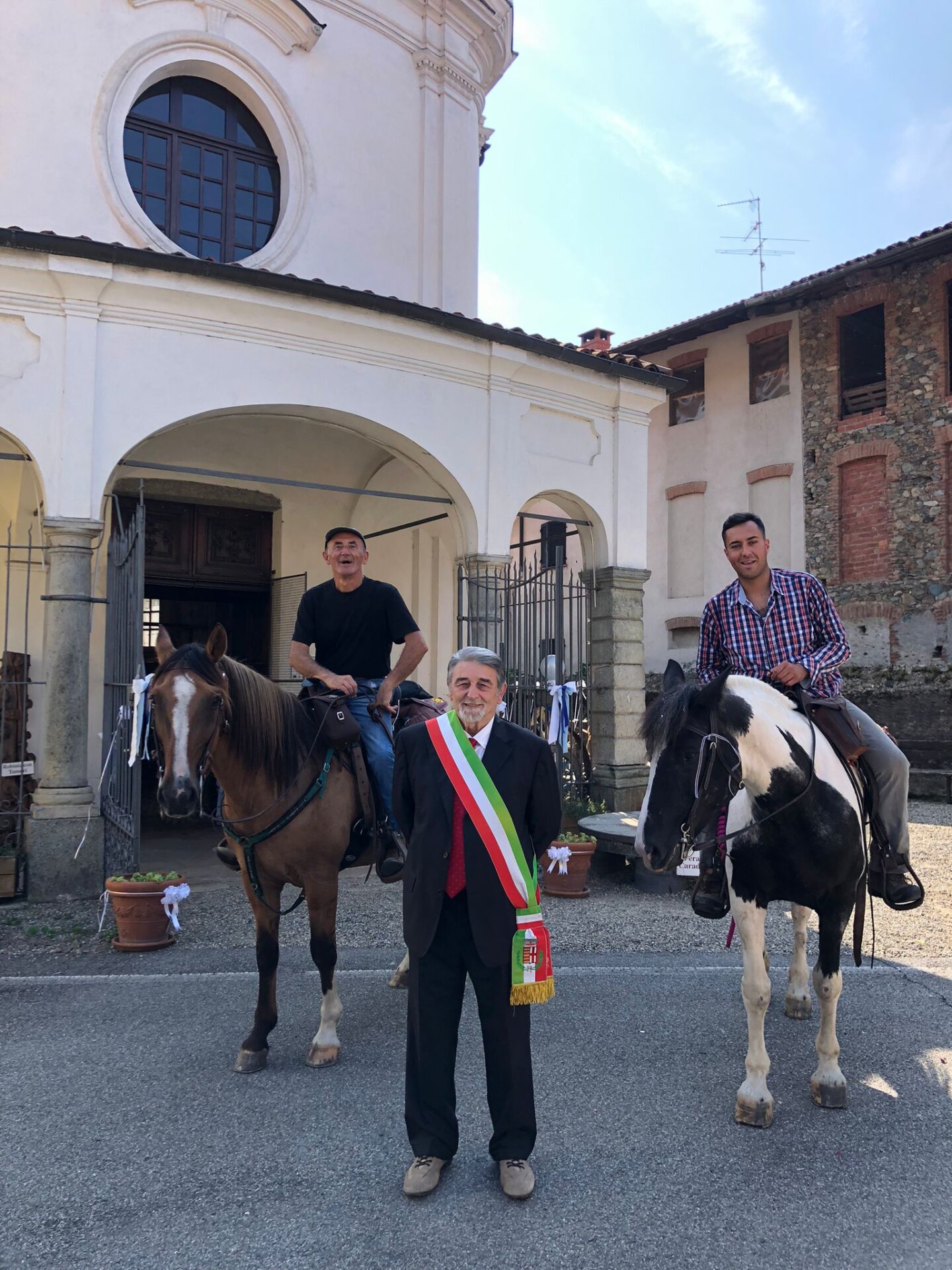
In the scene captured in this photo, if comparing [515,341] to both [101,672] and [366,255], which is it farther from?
[101,672]

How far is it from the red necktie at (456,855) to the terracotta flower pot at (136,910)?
3.56 metres

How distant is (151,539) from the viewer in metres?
10.5

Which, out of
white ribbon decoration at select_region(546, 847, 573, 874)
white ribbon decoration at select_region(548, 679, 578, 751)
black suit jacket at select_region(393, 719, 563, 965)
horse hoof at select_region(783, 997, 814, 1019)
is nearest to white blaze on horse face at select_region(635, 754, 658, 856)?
black suit jacket at select_region(393, 719, 563, 965)

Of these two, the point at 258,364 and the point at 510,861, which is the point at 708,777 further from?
the point at 258,364

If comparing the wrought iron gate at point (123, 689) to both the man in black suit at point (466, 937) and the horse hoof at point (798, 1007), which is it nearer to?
the man in black suit at point (466, 937)

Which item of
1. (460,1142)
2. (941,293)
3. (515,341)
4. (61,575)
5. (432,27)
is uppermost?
(432,27)

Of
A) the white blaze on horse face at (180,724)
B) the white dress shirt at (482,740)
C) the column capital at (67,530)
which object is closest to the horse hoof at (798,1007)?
the white dress shirt at (482,740)

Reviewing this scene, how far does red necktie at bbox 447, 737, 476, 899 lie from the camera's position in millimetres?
3008

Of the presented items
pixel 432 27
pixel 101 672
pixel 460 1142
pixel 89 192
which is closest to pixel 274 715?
pixel 460 1142

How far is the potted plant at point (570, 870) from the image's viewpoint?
749 cm

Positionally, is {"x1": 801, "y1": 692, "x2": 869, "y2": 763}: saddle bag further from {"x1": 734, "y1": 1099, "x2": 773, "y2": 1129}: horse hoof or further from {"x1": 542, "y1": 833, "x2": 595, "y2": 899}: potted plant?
{"x1": 542, "y1": 833, "x2": 595, "y2": 899}: potted plant

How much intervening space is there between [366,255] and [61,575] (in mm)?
5324

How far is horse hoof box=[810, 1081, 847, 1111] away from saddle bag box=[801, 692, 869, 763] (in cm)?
134

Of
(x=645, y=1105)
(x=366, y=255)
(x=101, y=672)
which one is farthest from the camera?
(x=366, y=255)
